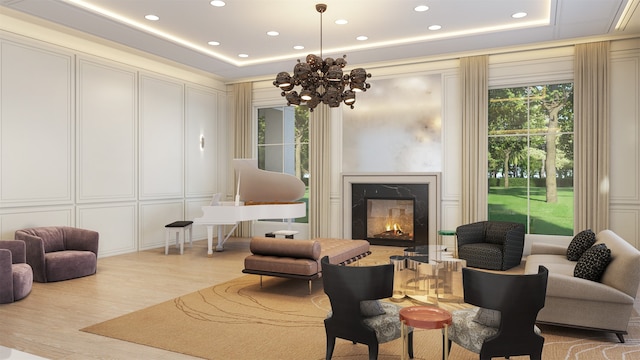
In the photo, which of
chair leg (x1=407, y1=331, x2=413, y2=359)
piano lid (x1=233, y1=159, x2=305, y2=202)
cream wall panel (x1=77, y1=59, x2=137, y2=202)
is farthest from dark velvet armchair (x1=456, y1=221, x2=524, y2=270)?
cream wall panel (x1=77, y1=59, x2=137, y2=202)

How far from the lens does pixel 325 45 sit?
755 centimetres

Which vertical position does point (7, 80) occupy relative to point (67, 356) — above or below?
above

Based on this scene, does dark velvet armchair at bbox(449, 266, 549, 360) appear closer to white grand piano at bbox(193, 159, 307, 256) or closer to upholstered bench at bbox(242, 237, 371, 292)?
upholstered bench at bbox(242, 237, 371, 292)

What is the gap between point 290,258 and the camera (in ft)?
16.6

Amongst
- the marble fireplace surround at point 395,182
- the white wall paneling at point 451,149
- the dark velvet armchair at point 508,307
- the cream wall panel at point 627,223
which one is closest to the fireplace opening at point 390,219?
the marble fireplace surround at point 395,182

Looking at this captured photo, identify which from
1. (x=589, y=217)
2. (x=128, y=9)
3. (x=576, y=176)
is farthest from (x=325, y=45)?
(x=589, y=217)

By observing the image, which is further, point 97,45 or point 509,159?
point 509,159

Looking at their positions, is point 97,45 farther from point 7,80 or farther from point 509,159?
point 509,159

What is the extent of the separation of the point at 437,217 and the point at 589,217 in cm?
238

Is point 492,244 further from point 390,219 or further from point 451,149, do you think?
point 390,219

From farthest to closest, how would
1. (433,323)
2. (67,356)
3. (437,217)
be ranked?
(437,217) < (67,356) < (433,323)

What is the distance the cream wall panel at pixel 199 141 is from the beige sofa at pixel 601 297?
23.7ft

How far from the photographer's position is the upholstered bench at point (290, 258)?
4.88 meters

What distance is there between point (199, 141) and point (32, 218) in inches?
148
